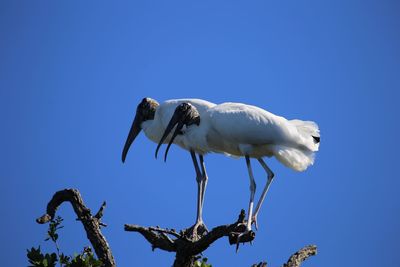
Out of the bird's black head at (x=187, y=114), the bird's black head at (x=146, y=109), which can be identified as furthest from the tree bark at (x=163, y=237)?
the bird's black head at (x=146, y=109)

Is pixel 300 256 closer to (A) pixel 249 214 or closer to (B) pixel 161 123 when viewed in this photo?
(A) pixel 249 214

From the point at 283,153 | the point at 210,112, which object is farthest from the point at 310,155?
the point at 210,112

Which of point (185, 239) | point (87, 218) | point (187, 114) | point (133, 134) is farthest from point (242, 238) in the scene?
point (133, 134)

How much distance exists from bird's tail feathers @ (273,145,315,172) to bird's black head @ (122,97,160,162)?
2974 mm

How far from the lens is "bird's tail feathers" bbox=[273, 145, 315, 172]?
36.7 ft

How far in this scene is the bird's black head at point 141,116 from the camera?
1377 cm

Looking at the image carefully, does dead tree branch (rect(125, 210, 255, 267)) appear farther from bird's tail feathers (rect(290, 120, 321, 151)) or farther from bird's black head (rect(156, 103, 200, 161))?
bird's black head (rect(156, 103, 200, 161))

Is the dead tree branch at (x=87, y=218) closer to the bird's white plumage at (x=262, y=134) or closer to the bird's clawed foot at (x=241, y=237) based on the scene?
the bird's clawed foot at (x=241, y=237)

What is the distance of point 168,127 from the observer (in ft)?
41.5

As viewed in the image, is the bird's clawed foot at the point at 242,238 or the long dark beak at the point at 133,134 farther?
the long dark beak at the point at 133,134

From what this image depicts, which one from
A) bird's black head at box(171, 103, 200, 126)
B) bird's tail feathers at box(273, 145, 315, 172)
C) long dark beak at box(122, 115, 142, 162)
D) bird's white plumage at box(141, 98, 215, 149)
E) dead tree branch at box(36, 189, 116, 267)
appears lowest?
dead tree branch at box(36, 189, 116, 267)

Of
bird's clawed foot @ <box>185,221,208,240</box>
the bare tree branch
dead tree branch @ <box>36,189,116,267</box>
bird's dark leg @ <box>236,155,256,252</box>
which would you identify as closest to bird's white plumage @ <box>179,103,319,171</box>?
bird's dark leg @ <box>236,155,256,252</box>

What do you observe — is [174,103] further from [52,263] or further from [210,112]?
[52,263]

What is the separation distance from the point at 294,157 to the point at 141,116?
3390 mm
